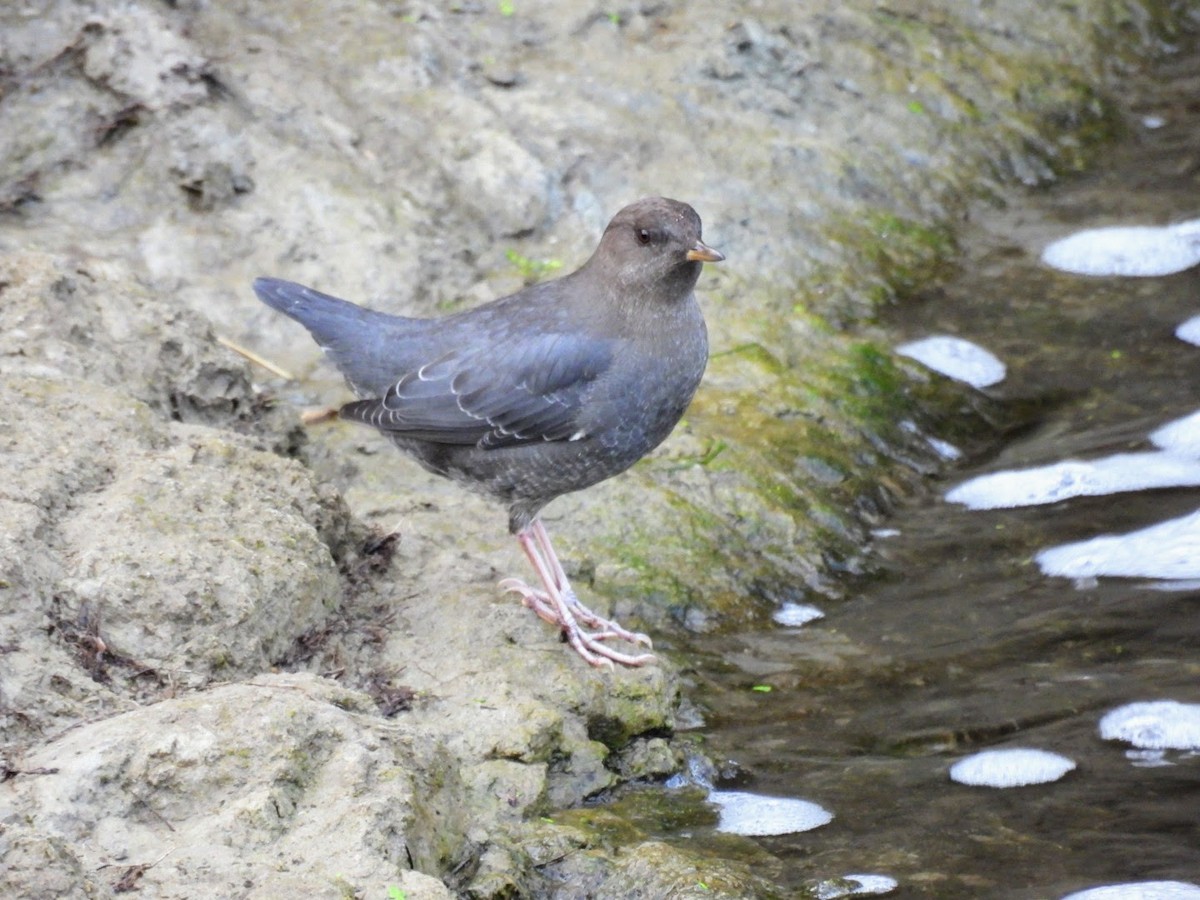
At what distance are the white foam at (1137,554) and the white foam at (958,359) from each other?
1488 mm

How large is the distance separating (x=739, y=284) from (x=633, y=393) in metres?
2.24

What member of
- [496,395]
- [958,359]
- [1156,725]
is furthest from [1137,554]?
[496,395]

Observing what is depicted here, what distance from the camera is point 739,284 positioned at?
7.29 meters

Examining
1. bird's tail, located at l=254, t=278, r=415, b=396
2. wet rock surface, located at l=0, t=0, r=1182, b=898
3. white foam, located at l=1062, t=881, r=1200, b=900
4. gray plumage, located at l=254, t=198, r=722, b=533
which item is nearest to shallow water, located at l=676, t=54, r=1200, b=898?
white foam, located at l=1062, t=881, r=1200, b=900

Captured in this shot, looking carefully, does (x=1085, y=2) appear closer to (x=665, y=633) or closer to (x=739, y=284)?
(x=739, y=284)

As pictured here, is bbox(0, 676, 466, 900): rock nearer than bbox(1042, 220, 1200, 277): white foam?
Yes

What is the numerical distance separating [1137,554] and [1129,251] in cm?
280

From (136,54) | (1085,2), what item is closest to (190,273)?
(136,54)

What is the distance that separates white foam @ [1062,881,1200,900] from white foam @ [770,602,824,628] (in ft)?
6.53

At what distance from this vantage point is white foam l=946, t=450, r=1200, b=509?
588 cm

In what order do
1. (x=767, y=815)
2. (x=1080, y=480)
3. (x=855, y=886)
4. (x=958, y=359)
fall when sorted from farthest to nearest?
(x=958, y=359) → (x=1080, y=480) → (x=767, y=815) → (x=855, y=886)

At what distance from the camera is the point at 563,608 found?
5.05 metres

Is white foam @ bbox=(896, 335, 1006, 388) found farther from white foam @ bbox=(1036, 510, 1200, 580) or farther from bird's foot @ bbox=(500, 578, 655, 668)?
bird's foot @ bbox=(500, 578, 655, 668)

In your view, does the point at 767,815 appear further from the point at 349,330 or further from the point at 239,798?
the point at 349,330
